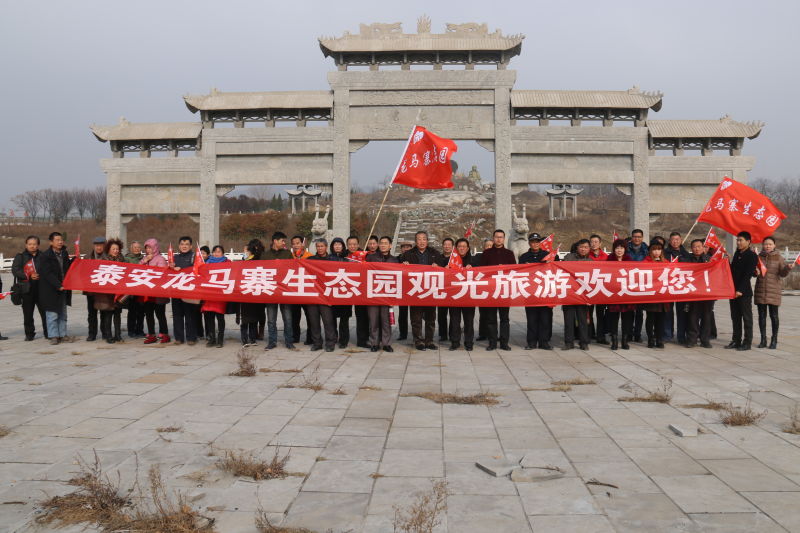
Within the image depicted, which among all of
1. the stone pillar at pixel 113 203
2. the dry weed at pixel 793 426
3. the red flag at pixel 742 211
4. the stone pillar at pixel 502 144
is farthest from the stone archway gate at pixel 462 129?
the dry weed at pixel 793 426

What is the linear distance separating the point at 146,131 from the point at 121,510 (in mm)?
22373

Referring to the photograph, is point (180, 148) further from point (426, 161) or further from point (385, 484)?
point (385, 484)

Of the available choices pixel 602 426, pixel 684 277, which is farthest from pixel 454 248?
pixel 602 426

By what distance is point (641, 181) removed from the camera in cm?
2183

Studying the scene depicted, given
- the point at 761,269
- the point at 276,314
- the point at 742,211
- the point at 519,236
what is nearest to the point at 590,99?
the point at 519,236

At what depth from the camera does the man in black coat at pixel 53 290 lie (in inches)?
324

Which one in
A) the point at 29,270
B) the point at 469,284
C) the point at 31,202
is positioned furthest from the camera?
the point at 31,202

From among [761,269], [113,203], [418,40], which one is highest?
[418,40]

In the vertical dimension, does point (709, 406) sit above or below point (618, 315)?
below

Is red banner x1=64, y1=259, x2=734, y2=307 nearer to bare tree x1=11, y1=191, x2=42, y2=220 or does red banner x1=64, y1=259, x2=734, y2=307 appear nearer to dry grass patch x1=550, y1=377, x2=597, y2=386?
dry grass patch x1=550, y1=377, x2=597, y2=386

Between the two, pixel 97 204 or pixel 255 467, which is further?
pixel 97 204

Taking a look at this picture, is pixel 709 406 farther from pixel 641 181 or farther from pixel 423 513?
pixel 641 181

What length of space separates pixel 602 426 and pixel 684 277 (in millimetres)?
4484

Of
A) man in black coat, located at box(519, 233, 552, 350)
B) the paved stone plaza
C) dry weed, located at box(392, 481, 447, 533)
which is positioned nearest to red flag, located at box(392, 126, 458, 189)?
man in black coat, located at box(519, 233, 552, 350)
